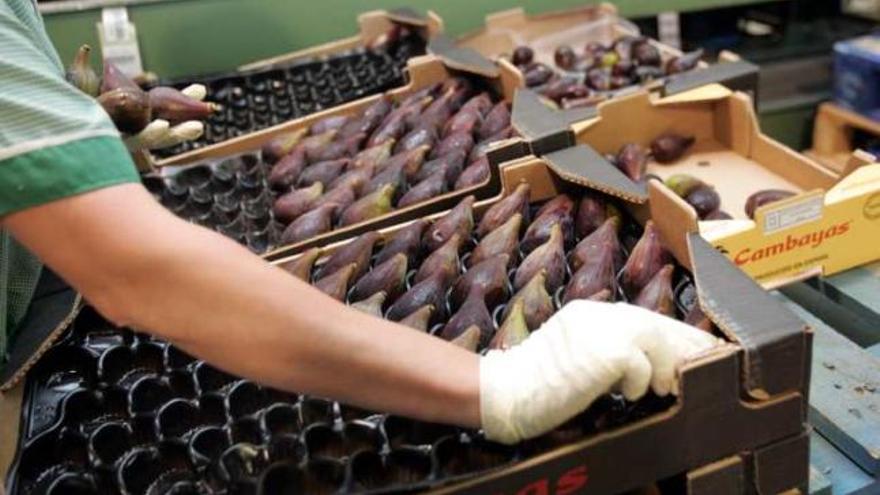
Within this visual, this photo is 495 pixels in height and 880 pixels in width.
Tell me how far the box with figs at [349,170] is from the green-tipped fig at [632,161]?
0.27 metres

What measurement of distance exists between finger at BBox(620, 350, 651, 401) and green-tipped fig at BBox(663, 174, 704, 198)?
848mm

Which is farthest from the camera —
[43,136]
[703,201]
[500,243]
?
[703,201]

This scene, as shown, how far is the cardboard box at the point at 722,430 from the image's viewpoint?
92cm

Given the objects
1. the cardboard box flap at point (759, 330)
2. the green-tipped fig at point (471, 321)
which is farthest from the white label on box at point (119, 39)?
the cardboard box flap at point (759, 330)

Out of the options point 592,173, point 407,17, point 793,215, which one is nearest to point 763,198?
point 793,215

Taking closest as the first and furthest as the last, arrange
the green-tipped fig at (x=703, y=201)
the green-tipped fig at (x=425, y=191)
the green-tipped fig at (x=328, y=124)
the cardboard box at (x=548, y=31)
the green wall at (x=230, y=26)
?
1. the green-tipped fig at (x=425, y=191)
2. the green-tipped fig at (x=703, y=201)
3. the green-tipped fig at (x=328, y=124)
4. the green wall at (x=230, y=26)
5. the cardboard box at (x=548, y=31)

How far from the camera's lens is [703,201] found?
166cm

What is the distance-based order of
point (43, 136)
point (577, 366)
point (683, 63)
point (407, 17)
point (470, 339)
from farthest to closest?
1. point (407, 17)
2. point (683, 63)
3. point (470, 339)
4. point (577, 366)
5. point (43, 136)

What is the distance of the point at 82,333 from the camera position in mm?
1301

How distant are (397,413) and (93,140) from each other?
0.40 meters

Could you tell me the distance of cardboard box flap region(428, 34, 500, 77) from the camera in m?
1.94

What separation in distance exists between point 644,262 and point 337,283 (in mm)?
448

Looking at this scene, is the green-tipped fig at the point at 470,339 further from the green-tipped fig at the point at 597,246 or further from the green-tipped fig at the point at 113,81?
the green-tipped fig at the point at 113,81

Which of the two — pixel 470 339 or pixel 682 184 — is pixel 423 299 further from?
pixel 682 184
